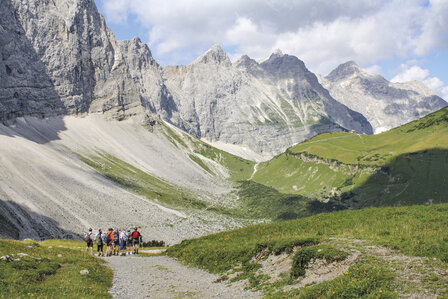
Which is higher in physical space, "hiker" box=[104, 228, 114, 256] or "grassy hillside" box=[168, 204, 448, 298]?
"grassy hillside" box=[168, 204, 448, 298]

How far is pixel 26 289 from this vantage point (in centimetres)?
1716

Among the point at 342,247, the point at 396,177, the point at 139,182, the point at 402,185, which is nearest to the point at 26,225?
the point at 342,247

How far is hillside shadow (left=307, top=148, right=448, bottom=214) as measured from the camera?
141125mm

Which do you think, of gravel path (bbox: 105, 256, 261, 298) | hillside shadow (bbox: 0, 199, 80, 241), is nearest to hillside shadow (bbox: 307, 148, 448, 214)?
hillside shadow (bbox: 0, 199, 80, 241)

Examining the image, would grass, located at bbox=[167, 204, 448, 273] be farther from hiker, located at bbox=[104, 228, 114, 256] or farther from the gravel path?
hiker, located at bbox=[104, 228, 114, 256]

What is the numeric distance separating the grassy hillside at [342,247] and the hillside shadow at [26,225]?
187ft

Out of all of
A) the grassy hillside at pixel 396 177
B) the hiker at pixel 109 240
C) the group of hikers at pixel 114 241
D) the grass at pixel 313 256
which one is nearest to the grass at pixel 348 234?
the grass at pixel 313 256

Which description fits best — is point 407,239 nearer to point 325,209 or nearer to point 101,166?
point 325,209

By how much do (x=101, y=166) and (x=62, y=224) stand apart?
8540 cm

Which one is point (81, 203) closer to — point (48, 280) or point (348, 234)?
point (48, 280)

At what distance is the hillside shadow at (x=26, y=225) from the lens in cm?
7238

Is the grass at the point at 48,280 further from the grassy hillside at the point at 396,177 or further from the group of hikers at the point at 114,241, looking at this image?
the grassy hillside at the point at 396,177

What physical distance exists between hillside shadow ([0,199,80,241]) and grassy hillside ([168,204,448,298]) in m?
57.0

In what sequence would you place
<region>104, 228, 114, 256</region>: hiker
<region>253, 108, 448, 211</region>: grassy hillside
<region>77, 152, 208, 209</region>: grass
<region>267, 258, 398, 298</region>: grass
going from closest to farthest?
<region>267, 258, 398, 298</region>: grass < <region>104, 228, 114, 256</region>: hiker < <region>253, 108, 448, 211</region>: grassy hillside < <region>77, 152, 208, 209</region>: grass
